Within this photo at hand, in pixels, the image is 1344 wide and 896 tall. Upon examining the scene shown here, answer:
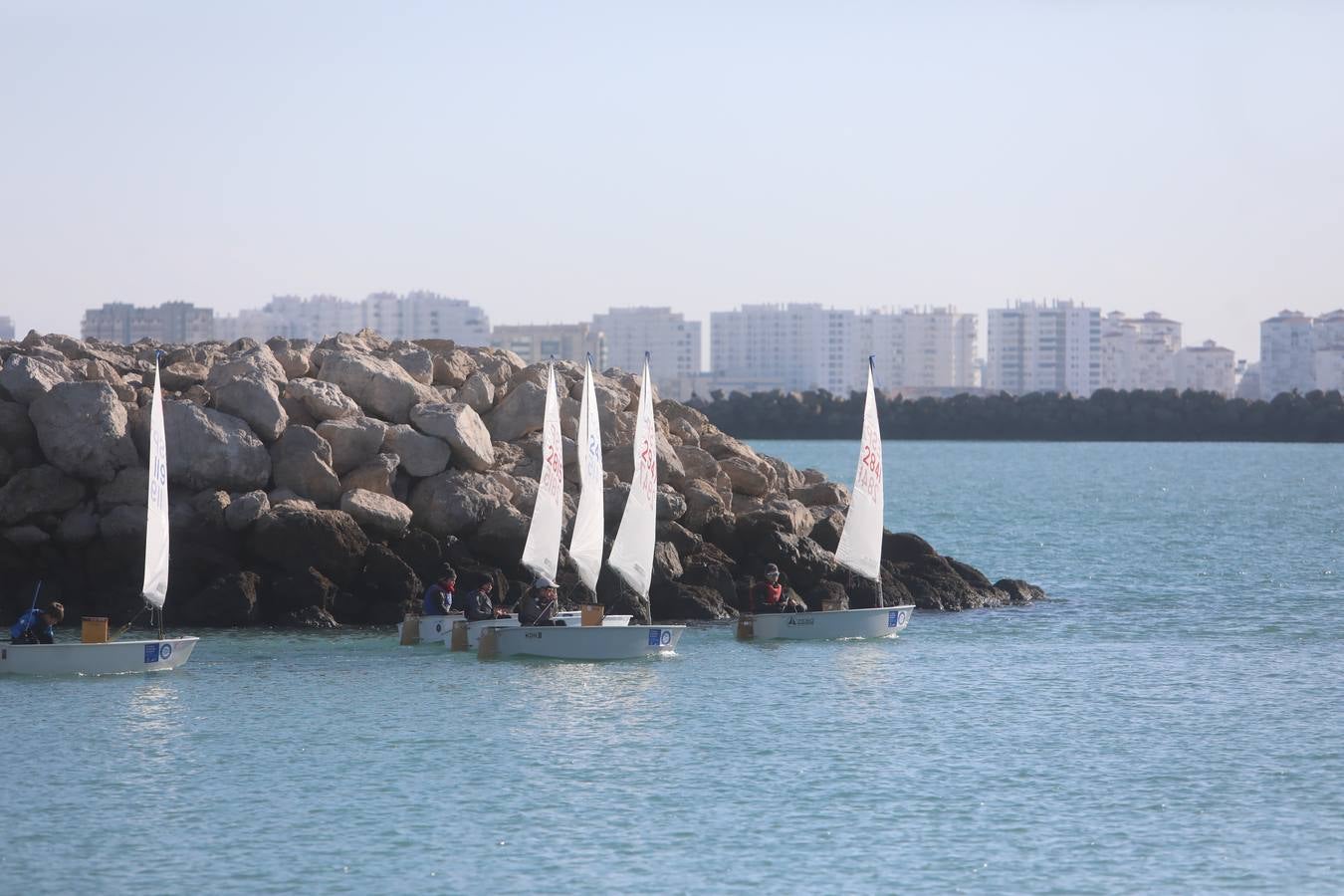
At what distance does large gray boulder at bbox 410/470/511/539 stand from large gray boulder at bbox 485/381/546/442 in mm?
4418

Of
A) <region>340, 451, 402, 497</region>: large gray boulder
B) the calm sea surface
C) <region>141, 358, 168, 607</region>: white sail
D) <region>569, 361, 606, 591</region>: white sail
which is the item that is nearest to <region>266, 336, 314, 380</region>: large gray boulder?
<region>340, 451, 402, 497</region>: large gray boulder

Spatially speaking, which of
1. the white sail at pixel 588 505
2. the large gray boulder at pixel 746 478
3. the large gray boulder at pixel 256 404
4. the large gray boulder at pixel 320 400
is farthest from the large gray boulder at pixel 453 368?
the white sail at pixel 588 505

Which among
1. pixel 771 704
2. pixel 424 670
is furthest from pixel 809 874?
pixel 424 670

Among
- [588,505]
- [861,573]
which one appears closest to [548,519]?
[588,505]

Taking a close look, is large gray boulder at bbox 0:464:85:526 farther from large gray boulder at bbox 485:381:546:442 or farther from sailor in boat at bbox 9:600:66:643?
large gray boulder at bbox 485:381:546:442

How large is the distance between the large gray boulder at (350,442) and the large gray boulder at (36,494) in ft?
17.4

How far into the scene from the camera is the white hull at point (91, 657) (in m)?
30.0

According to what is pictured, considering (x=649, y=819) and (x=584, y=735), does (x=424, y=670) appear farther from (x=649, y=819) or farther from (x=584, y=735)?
(x=649, y=819)

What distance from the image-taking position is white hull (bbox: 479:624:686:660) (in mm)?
32656

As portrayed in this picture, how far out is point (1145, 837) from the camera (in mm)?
21000

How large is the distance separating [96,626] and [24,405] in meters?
10.8

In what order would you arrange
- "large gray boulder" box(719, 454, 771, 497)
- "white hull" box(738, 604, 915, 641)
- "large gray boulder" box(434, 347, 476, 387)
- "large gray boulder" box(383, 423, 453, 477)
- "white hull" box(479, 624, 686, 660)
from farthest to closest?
1. "large gray boulder" box(434, 347, 476, 387)
2. "large gray boulder" box(719, 454, 771, 497)
3. "large gray boulder" box(383, 423, 453, 477)
4. "white hull" box(738, 604, 915, 641)
5. "white hull" box(479, 624, 686, 660)

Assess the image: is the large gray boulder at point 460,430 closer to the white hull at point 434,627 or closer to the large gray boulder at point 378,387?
the large gray boulder at point 378,387

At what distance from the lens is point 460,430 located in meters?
40.0
